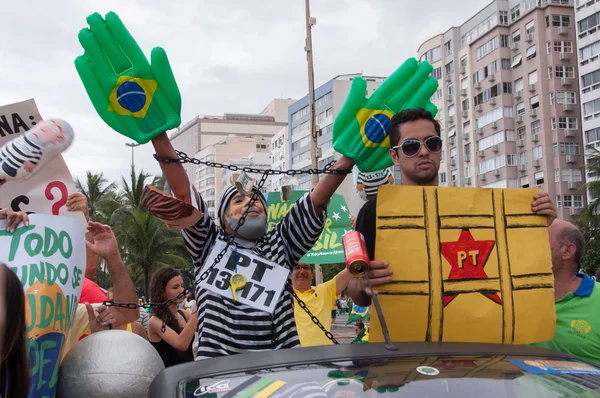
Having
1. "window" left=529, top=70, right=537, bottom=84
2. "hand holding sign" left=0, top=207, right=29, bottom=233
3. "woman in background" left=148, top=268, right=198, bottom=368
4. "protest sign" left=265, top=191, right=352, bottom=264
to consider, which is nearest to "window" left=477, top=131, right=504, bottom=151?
"window" left=529, top=70, right=537, bottom=84

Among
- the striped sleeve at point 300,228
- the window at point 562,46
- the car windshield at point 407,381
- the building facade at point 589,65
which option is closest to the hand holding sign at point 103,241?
the striped sleeve at point 300,228

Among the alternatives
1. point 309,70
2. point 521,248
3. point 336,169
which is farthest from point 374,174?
point 309,70

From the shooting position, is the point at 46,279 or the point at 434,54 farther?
the point at 434,54

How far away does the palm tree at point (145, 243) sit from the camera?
34781 mm

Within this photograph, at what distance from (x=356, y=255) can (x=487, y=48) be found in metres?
52.7

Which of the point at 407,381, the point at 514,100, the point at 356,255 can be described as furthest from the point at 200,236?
the point at 514,100

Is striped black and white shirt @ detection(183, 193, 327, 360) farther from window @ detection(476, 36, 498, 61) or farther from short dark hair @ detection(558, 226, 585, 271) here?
window @ detection(476, 36, 498, 61)

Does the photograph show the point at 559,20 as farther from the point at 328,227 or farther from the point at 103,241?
the point at 103,241

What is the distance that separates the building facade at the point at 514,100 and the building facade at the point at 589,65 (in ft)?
6.95

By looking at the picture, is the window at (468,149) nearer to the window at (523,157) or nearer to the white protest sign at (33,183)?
the window at (523,157)

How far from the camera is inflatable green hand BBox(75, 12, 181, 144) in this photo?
3.18 metres

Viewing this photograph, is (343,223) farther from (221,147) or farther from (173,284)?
(221,147)

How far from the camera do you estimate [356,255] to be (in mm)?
2656

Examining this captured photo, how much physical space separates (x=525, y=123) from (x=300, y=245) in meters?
48.6
